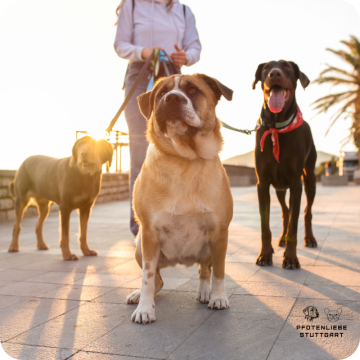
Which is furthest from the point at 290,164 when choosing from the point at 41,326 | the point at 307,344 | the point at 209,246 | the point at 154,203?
the point at 41,326

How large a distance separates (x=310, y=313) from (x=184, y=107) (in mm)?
1426

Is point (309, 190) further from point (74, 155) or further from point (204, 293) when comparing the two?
point (74, 155)

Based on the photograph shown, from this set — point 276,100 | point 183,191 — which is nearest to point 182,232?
point 183,191

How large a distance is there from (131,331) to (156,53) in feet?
9.48

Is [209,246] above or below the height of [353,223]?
above

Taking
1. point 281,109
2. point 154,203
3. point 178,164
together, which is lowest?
point 154,203

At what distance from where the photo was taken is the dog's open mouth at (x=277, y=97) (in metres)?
3.75

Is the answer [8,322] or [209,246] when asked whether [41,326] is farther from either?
[209,246]

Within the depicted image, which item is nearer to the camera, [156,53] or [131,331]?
[131,331]

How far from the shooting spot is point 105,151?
4469mm

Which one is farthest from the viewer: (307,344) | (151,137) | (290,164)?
(290,164)

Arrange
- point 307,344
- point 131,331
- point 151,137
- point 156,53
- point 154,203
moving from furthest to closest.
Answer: point 156,53
point 151,137
point 154,203
point 131,331
point 307,344

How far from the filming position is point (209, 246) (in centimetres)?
258

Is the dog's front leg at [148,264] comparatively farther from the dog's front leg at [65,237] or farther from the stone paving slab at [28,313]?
the dog's front leg at [65,237]
